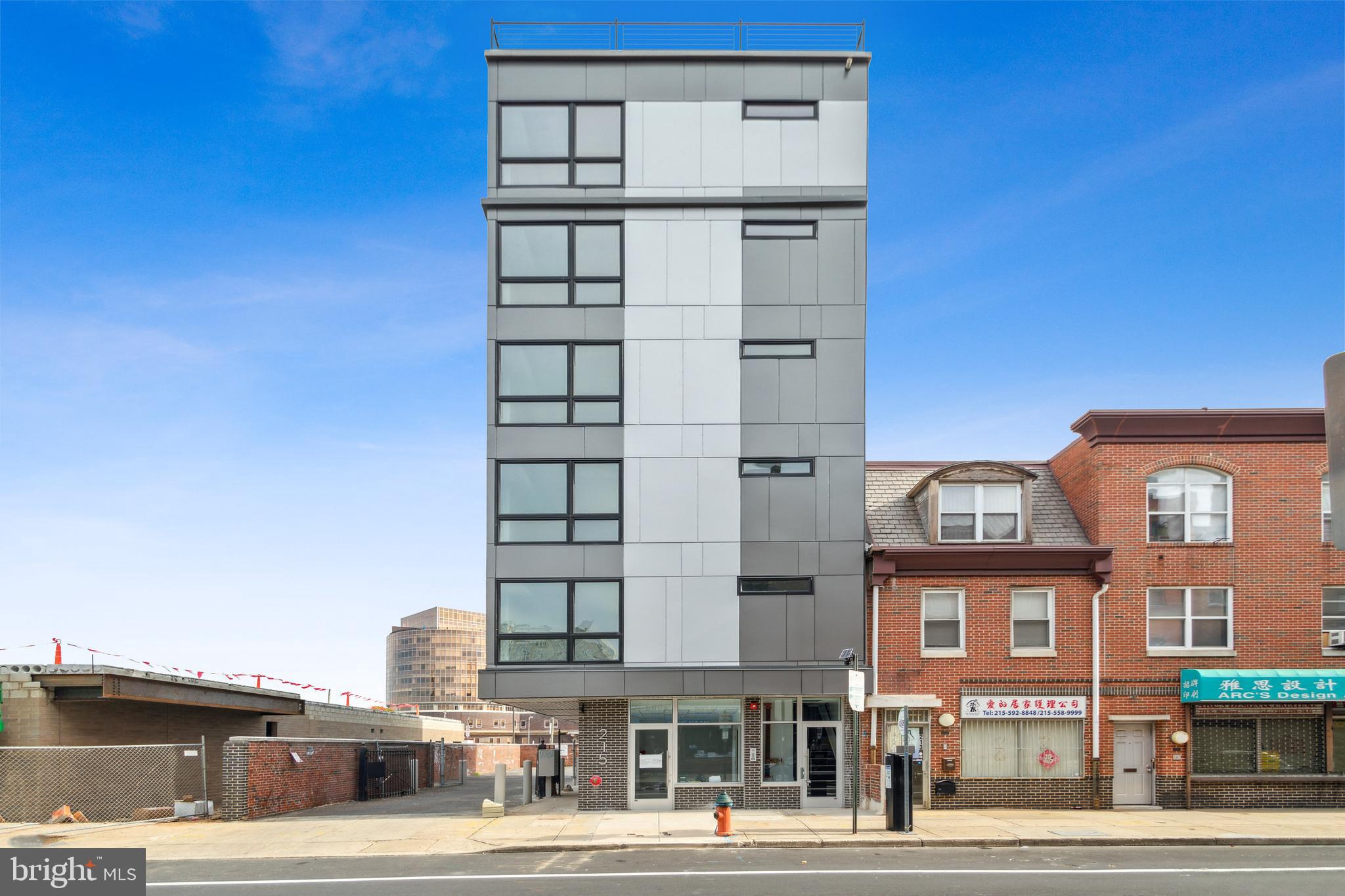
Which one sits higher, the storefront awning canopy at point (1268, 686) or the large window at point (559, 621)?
the large window at point (559, 621)

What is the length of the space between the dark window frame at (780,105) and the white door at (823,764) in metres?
14.7

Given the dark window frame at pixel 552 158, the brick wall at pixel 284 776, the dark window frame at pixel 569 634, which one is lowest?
the brick wall at pixel 284 776

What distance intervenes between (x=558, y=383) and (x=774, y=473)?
5.62m

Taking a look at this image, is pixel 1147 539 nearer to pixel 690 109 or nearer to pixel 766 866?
pixel 766 866

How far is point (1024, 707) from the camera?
81.7 feet

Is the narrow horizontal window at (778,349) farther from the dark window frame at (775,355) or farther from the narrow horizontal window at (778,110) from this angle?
the narrow horizontal window at (778,110)

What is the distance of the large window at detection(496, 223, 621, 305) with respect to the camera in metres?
25.6

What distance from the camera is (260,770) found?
2450cm

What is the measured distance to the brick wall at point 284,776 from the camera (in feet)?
78.3

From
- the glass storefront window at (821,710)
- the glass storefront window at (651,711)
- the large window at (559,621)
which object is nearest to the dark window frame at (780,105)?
the large window at (559,621)

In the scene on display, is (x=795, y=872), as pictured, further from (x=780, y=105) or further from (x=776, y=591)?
(x=780, y=105)

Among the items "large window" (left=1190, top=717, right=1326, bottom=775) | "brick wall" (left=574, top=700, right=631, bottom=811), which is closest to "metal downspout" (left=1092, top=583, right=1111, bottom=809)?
"large window" (left=1190, top=717, right=1326, bottom=775)

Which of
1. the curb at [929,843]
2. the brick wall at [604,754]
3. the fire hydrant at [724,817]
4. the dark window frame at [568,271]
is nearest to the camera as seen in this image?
the curb at [929,843]

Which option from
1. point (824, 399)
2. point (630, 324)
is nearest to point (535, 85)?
point (630, 324)
